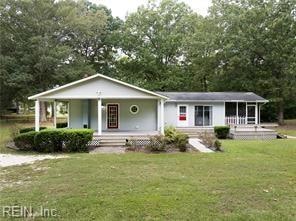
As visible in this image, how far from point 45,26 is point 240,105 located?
867 inches

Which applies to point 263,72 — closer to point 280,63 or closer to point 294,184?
point 280,63

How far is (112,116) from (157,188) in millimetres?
15092

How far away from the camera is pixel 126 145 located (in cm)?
1602

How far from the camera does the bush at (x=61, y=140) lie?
14.2 meters

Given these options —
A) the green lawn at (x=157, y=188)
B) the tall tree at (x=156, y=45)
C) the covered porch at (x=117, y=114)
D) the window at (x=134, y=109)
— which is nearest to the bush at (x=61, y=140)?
the green lawn at (x=157, y=188)

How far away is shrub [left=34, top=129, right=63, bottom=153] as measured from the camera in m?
14.1

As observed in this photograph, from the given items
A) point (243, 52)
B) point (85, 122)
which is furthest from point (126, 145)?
point (243, 52)

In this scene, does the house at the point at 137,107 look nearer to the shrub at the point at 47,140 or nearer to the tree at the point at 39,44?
the shrub at the point at 47,140

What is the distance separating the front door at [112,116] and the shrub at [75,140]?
287 inches

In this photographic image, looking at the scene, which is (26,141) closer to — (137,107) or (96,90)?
(96,90)

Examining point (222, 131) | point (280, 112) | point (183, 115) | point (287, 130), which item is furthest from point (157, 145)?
point (280, 112)

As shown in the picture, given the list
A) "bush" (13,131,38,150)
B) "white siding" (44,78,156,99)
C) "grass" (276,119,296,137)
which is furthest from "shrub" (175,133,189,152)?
"grass" (276,119,296,137)

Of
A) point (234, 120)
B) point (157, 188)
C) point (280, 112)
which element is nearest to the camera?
point (157, 188)

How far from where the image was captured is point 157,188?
7102 millimetres
